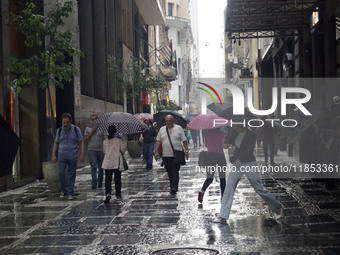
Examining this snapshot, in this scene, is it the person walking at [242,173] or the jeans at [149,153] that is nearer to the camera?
the person walking at [242,173]

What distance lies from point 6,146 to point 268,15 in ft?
57.3

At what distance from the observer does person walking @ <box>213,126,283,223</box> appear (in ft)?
30.7

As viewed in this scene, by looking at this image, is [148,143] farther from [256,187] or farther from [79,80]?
[256,187]

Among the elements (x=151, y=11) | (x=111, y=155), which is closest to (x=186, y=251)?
(x=111, y=155)

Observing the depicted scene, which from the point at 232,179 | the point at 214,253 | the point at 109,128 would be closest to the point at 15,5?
the point at 109,128

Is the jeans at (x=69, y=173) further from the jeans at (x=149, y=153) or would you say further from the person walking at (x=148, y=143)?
the person walking at (x=148, y=143)

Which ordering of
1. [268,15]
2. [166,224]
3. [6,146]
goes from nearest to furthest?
[6,146], [166,224], [268,15]

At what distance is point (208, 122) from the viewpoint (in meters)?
12.0

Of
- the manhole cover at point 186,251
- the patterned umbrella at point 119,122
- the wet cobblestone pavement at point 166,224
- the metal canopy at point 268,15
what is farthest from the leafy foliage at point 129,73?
the manhole cover at point 186,251

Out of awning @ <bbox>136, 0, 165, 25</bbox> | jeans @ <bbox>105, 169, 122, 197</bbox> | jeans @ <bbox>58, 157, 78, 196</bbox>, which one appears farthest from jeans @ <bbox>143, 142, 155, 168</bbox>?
awning @ <bbox>136, 0, 165, 25</bbox>

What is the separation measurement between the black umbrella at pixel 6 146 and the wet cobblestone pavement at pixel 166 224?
3927mm

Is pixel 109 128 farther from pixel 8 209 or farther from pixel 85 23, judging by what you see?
pixel 85 23

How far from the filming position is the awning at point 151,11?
1747 inches

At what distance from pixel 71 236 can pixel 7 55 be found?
8.30m
